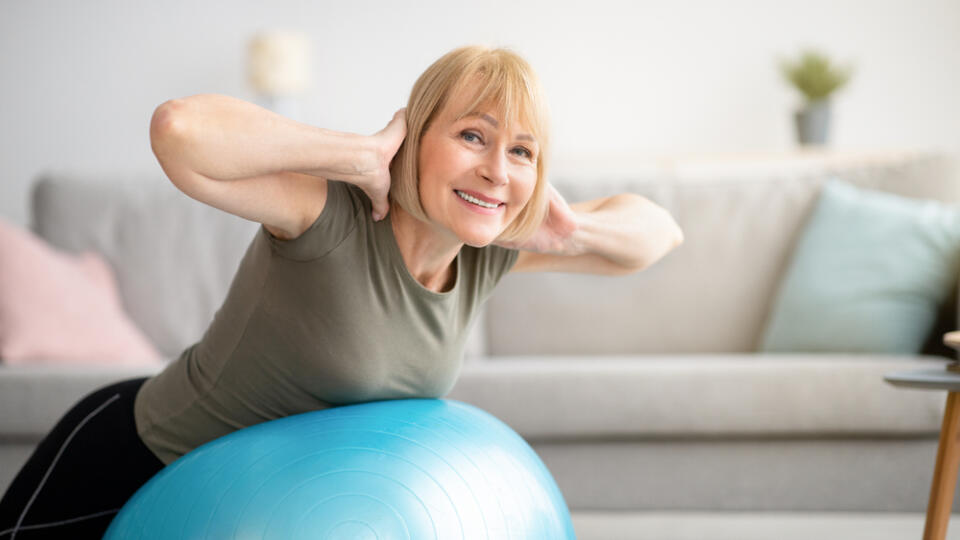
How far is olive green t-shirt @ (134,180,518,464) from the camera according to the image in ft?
4.18

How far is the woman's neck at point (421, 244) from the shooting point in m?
1.33

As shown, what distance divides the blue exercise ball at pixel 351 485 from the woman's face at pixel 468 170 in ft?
0.95

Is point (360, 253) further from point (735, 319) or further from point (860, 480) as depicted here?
point (735, 319)

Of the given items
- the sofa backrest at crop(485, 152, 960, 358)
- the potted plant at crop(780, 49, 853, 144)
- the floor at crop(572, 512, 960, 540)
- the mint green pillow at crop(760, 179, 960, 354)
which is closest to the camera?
the floor at crop(572, 512, 960, 540)

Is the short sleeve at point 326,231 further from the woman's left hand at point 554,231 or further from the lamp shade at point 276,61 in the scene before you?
the lamp shade at point 276,61

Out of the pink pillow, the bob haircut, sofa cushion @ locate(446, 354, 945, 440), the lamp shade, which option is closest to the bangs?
the bob haircut

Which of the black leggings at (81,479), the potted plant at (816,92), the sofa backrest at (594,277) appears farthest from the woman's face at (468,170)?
the potted plant at (816,92)

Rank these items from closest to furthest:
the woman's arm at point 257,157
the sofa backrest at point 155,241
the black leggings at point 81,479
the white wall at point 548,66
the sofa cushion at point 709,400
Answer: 1. the woman's arm at point 257,157
2. the black leggings at point 81,479
3. the sofa cushion at point 709,400
4. the sofa backrest at point 155,241
5. the white wall at point 548,66

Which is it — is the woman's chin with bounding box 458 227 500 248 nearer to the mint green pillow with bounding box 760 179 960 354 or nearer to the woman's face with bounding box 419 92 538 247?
the woman's face with bounding box 419 92 538 247

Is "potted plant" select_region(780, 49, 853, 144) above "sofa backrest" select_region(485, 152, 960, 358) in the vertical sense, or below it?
above

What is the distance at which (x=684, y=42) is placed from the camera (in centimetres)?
421

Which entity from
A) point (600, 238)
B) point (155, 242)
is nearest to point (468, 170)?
point (600, 238)

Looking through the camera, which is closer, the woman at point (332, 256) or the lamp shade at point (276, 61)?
the woman at point (332, 256)

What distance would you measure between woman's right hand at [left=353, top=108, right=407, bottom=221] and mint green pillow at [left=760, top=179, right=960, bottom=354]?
1.75 m
